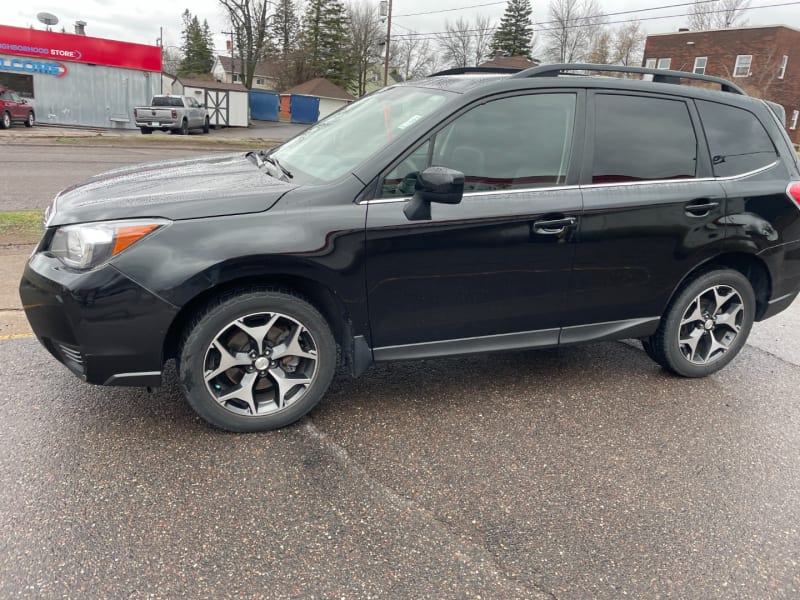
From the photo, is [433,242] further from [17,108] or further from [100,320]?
[17,108]

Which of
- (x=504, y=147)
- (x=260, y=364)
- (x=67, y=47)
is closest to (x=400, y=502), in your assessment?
(x=260, y=364)

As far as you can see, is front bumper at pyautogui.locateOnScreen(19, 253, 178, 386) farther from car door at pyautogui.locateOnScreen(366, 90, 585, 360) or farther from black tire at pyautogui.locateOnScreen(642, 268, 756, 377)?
black tire at pyautogui.locateOnScreen(642, 268, 756, 377)

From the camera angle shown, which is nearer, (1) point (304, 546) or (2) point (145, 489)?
(1) point (304, 546)

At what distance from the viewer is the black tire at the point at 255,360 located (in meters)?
3.05

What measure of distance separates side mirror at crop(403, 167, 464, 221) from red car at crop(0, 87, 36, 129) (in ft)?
89.4

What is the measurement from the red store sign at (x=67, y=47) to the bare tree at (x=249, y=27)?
21.7m

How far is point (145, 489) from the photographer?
2785 mm

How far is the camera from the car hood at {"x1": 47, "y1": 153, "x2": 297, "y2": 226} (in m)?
2.98

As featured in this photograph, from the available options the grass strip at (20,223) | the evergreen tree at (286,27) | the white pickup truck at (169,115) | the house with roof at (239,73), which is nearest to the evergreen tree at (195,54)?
the house with roof at (239,73)

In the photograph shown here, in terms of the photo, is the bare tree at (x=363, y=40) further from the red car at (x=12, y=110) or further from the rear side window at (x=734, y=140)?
the rear side window at (x=734, y=140)

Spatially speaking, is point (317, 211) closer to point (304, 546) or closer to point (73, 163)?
point (304, 546)

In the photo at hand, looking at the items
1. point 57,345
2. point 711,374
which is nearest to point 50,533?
point 57,345

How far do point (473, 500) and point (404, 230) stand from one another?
1.35m

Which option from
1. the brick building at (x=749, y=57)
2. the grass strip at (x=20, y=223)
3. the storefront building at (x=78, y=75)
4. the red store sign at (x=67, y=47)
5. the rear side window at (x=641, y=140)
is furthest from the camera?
the brick building at (x=749, y=57)
